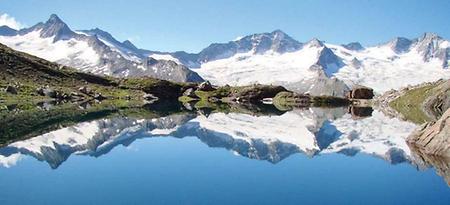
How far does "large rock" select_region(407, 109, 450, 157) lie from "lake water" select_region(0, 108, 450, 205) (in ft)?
5.07

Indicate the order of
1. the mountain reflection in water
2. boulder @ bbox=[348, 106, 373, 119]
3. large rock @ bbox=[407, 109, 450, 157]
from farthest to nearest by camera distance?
1. boulder @ bbox=[348, 106, 373, 119]
2. large rock @ bbox=[407, 109, 450, 157]
3. the mountain reflection in water

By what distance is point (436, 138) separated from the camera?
1991 inches

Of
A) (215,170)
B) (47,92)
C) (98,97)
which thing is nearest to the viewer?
(215,170)

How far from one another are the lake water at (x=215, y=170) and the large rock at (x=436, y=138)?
154 cm

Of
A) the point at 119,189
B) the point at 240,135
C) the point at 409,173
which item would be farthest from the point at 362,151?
the point at 119,189

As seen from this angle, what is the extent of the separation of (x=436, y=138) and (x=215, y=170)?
2391 cm

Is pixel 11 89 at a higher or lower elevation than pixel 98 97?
higher

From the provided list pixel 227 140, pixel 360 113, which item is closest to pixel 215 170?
pixel 227 140

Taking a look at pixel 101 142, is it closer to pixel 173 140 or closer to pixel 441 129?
pixel 173 140

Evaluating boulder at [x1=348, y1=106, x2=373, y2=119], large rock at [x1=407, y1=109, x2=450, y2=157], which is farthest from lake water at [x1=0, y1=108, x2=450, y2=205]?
boulder at [x1=348, y1=106, x2=373, y2=119]

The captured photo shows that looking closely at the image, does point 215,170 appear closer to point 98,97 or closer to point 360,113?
point 360,113

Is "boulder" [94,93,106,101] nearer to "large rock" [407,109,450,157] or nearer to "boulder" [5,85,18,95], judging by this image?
"boulder" [5,85,18,95]

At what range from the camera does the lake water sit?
3039 centimetres

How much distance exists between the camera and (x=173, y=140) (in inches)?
2552
